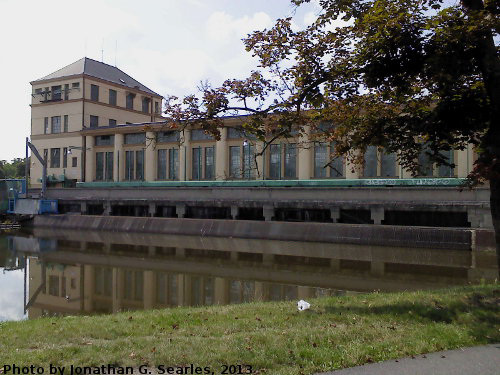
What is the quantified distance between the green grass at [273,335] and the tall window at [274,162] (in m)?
34.7

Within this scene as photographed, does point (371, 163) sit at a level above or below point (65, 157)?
below

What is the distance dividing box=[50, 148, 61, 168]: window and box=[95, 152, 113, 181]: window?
6644mm

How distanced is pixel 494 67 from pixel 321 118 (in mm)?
3806

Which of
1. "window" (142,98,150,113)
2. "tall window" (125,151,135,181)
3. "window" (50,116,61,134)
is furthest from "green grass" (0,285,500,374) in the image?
"window" (142,98,150,113)

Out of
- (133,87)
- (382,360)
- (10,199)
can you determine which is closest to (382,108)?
(382,360)

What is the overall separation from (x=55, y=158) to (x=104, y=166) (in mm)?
8690

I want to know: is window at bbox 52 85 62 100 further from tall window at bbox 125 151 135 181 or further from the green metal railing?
Result: the green metal railing

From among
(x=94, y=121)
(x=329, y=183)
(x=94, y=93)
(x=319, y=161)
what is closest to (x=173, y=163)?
(x=319, y=161)

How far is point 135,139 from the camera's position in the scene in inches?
2037

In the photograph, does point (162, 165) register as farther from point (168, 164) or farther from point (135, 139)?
point (135, 139)

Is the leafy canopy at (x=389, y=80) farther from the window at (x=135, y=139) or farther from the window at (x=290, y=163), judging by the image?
the window at (x=135, y=139)

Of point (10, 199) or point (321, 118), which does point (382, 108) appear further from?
point (10, 199)

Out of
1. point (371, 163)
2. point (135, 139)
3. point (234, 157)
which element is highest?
point (135, 139)

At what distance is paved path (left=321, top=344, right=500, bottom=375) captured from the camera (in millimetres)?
5496
